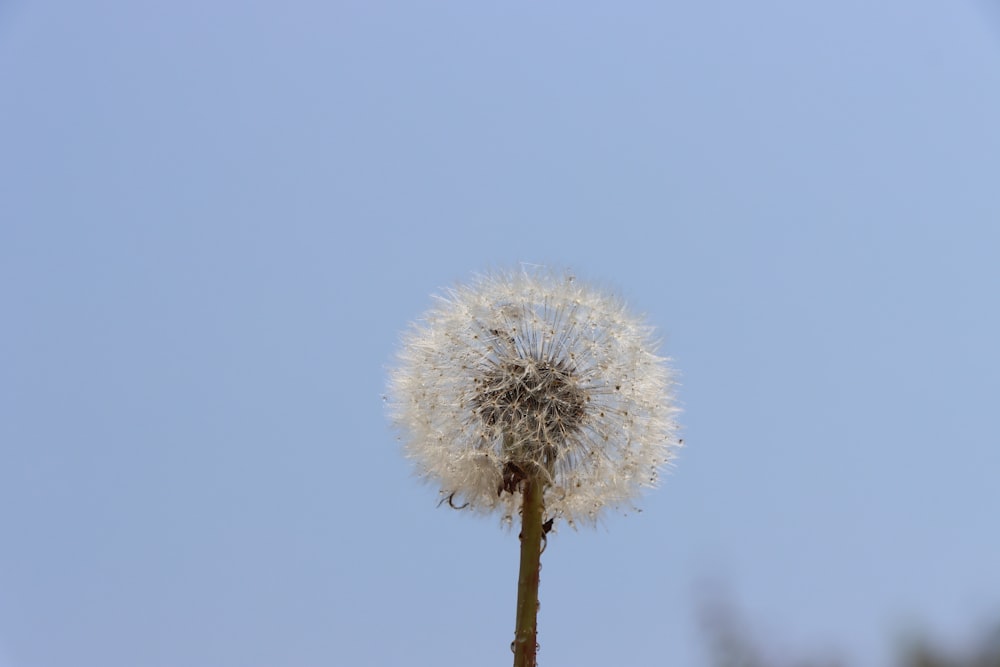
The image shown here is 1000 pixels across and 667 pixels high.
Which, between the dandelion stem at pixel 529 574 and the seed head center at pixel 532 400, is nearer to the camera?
the dandelion stem at pixel 529 574

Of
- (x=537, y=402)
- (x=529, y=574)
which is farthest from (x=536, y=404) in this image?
(x=529, y=574)

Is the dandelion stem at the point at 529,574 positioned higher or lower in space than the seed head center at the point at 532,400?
lower

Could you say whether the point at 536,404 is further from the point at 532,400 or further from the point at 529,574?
the point at 529,574

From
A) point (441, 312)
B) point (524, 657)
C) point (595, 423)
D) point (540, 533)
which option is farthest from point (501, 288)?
point (524, 657)

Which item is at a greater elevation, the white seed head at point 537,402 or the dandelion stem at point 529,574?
the white seed head at point 537,402

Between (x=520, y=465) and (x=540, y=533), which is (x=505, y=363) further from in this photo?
(x=540, y=533)
